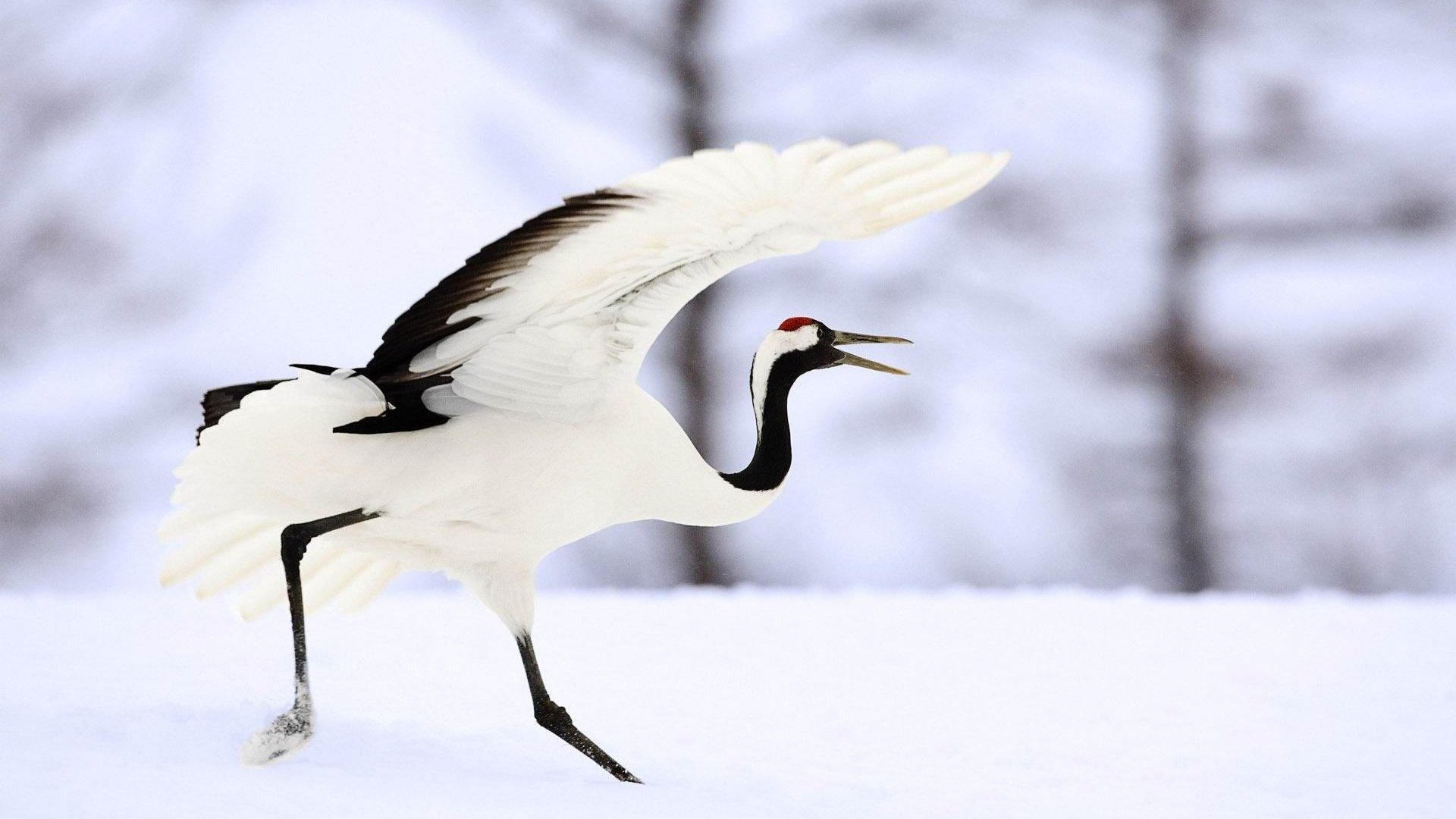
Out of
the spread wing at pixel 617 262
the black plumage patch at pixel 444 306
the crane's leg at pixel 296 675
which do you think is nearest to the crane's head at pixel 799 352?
the spread wing at pixel 617 262

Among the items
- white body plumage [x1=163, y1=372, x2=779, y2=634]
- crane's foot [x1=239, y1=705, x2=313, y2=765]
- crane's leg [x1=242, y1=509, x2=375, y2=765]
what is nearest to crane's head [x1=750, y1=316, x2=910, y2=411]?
white body plumage [x1=163, y1=372, x2=779, y2=634]

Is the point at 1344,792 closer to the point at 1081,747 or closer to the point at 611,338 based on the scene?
the point at 1081,747

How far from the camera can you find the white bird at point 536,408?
1811 millimetres

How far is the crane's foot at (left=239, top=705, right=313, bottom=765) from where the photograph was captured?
2.01m

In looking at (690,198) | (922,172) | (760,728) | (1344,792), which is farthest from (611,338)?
(1344,792)

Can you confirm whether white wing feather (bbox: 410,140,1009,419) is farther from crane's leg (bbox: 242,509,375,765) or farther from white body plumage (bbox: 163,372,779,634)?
crane's leg (bbox: 242,509,375,765)

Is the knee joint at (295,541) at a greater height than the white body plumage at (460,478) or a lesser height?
lesser

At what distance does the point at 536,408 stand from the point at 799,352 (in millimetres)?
493

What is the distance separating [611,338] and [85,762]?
2.92 feet

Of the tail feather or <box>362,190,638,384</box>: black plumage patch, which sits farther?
the tail feather

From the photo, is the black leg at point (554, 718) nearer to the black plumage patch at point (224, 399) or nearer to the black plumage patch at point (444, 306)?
the black plumage patch at point (444, 306)

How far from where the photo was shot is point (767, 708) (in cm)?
273

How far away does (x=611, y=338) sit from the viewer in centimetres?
208

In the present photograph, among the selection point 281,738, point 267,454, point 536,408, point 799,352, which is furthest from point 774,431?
point 281,738
